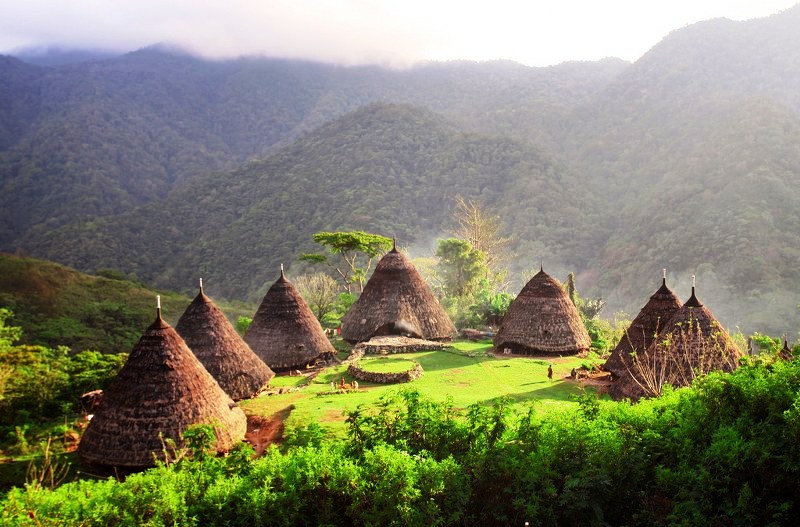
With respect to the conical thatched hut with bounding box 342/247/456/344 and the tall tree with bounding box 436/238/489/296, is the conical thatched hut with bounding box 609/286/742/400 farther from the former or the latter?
the tall tree with bounding box 436/238/489/296

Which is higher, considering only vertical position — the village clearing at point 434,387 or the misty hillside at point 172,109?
the misty hillside at point 172,109

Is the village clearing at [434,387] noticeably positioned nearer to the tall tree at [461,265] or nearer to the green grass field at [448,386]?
the green grass field at [448,386]

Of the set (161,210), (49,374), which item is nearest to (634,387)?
(49,374)

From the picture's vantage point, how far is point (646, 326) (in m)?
15.9

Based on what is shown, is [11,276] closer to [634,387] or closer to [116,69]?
[634,387]

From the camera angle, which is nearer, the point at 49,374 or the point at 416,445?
the point at 416,445

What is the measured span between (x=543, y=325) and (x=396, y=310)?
540cm

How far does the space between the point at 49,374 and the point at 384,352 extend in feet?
31.7

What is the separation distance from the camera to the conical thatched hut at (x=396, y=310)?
21.3 m

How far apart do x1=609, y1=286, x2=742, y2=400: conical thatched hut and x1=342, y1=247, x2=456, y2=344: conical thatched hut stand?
29.2ft

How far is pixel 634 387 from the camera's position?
41.6 ft

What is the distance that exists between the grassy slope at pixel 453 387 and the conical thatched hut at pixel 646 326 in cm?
139

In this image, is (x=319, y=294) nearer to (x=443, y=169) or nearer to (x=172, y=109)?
(x=443, y=169)

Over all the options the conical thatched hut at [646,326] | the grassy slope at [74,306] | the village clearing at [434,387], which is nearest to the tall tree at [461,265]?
the grassy slope at [74,306]
